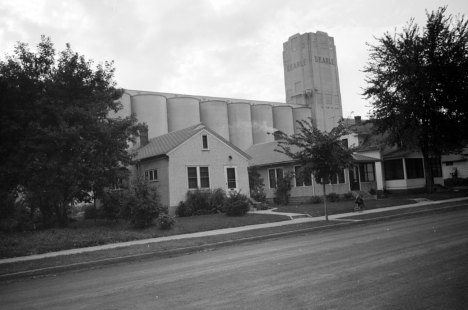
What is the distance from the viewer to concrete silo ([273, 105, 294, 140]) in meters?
69.9

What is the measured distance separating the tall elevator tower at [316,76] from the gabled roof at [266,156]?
133 feet

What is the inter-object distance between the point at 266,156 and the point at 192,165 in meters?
12.0

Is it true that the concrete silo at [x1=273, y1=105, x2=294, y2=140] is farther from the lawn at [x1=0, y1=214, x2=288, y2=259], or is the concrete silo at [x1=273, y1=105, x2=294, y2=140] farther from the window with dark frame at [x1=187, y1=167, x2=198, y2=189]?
the lawn at [x1=0, y1=214, x2=288, y2=259]

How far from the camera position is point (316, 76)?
3216 inches

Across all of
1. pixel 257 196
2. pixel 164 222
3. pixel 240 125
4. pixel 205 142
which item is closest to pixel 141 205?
pixel 164 222

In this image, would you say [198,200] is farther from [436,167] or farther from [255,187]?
[436,167]

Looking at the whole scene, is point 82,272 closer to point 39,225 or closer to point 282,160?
point 39,225

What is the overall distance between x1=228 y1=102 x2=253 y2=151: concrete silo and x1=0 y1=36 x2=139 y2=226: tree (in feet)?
138

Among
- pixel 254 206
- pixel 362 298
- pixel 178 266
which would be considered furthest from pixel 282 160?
pixel 362 298

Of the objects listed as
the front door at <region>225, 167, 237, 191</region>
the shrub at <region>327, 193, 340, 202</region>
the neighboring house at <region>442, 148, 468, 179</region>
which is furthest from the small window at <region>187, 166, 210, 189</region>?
the neighboring house at <region>442, 148, 468, 179</region>

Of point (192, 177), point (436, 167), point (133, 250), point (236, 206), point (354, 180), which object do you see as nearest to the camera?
point (133, 250)

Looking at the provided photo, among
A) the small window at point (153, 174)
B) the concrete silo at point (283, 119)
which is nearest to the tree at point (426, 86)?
the small window at point (153, 174)

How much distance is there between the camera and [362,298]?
18.8 feet

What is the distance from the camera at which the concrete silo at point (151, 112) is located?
53500 mm
